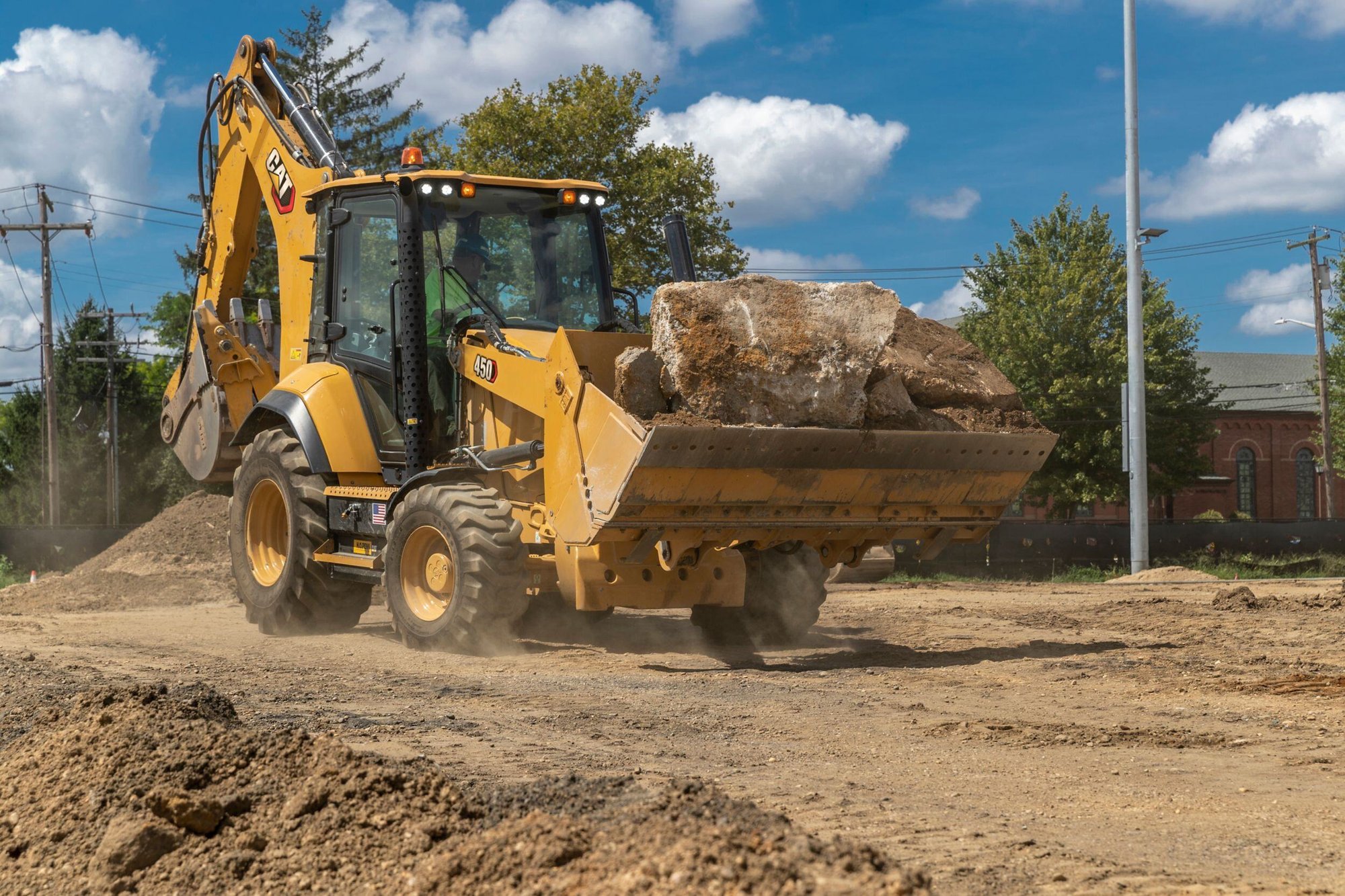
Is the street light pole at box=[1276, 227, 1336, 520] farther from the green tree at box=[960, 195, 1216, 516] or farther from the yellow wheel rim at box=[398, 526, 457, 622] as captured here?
the yellow wheel rim at box=[398, 526, 457, 622]

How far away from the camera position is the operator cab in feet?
35.8

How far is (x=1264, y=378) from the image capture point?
228 ft

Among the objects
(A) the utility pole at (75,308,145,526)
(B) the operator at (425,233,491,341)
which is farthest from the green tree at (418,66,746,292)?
(A) the utility pole at (75,308,145,526)

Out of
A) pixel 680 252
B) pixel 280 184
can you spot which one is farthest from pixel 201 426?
pixel 680 252

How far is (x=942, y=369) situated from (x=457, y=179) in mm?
4097

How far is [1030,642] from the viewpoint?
37.8 feet

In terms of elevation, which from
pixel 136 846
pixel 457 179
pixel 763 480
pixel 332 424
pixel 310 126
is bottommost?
pixel 136 846

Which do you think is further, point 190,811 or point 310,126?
point 310,126

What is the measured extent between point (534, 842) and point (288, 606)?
8.55 m

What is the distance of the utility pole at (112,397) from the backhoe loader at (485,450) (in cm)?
3954

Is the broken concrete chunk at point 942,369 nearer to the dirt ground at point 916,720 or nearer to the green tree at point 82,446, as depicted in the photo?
the dirt ground at point 916,720

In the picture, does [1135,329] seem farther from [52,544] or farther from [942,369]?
[52,544]

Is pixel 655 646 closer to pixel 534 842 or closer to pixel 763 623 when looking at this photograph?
pixel 763 623

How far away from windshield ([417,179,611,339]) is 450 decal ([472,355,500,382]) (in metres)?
0.43
